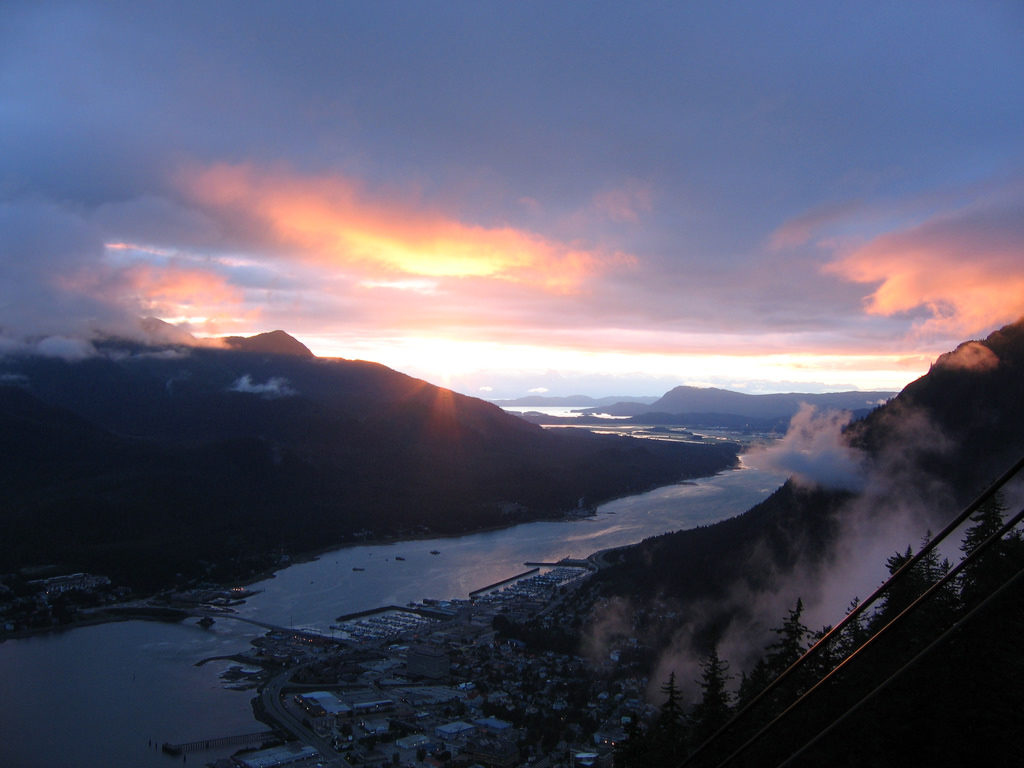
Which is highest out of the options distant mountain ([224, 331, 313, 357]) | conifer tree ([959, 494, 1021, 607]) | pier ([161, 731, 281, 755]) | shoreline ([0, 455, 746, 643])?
distant mountain ([224, 331, 313, 357])

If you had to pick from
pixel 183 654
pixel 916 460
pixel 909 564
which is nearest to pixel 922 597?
pixel 909 564

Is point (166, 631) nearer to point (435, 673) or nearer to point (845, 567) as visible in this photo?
point (435, 673)

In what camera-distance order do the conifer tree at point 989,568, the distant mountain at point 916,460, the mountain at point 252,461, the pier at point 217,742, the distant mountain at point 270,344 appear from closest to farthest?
the conifer tree at point 989,568
the pier at point 217,742
the distant mountain at point 916,460
the mountain at point 252,461
the distant mountain at point 270,344

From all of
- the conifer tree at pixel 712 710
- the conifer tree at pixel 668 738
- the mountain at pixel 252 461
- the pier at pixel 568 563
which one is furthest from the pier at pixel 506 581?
the conifer tree at pixel 712 710

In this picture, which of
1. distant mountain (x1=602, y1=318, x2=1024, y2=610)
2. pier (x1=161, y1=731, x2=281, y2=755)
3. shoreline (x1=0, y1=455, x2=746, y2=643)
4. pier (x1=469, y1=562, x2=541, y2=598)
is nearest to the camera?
pier (x1=161, y1=731, x2=281, y2=755)

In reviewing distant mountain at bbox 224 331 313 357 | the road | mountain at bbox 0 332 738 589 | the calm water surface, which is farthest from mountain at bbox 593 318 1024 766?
distant mountain at bbox 224 331 313 357

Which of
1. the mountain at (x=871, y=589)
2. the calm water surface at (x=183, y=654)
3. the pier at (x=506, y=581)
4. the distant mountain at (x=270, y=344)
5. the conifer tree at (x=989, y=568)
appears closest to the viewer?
the mountain at (x=871, y=589)

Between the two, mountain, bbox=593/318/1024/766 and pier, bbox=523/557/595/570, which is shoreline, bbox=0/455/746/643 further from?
mountain, bbox=593/318/1024/766

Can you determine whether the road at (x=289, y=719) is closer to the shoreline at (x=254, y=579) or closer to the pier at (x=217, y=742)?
the pier at (x=217, y=742)

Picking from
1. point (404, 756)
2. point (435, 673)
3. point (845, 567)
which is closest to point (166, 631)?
point (435, 673)
